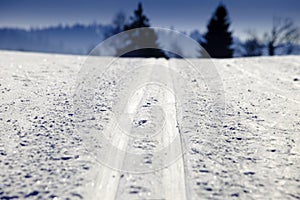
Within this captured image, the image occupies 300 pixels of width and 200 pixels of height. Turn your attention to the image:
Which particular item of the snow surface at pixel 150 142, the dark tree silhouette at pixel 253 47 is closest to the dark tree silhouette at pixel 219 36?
the dark tree silhouette at pixel 253 47

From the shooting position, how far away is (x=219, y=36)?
26.7 m

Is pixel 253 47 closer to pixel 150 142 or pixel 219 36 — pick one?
pixel 219 36

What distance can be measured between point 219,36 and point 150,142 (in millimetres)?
26199

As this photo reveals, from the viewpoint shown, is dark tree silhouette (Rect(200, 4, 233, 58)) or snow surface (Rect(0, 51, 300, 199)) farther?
dark tree silhouette (Rect(200, 4, 233, 58))

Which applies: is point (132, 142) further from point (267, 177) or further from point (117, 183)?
point (267, 177)

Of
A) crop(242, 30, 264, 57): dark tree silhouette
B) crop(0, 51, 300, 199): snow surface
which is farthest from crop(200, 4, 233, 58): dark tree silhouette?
crop(0, 51, 300, 199): snow surface

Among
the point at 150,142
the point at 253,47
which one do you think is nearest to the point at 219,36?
the point at 253,47

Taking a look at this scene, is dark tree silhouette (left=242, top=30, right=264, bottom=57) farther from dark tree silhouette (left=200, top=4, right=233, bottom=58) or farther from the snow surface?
the snow surface

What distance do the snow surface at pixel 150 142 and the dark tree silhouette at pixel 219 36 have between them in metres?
22.1

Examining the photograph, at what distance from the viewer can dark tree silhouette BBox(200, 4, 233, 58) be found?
26453 millimetres

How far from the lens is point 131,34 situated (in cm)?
2700

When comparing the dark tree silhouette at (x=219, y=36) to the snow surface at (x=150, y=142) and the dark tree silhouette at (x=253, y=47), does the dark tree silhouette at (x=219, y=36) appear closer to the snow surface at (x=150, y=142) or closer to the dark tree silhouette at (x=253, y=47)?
the dark tree silhouette at (x=253, y=47)

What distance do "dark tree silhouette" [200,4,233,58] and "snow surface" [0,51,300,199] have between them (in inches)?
870

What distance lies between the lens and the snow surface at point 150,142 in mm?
2176
